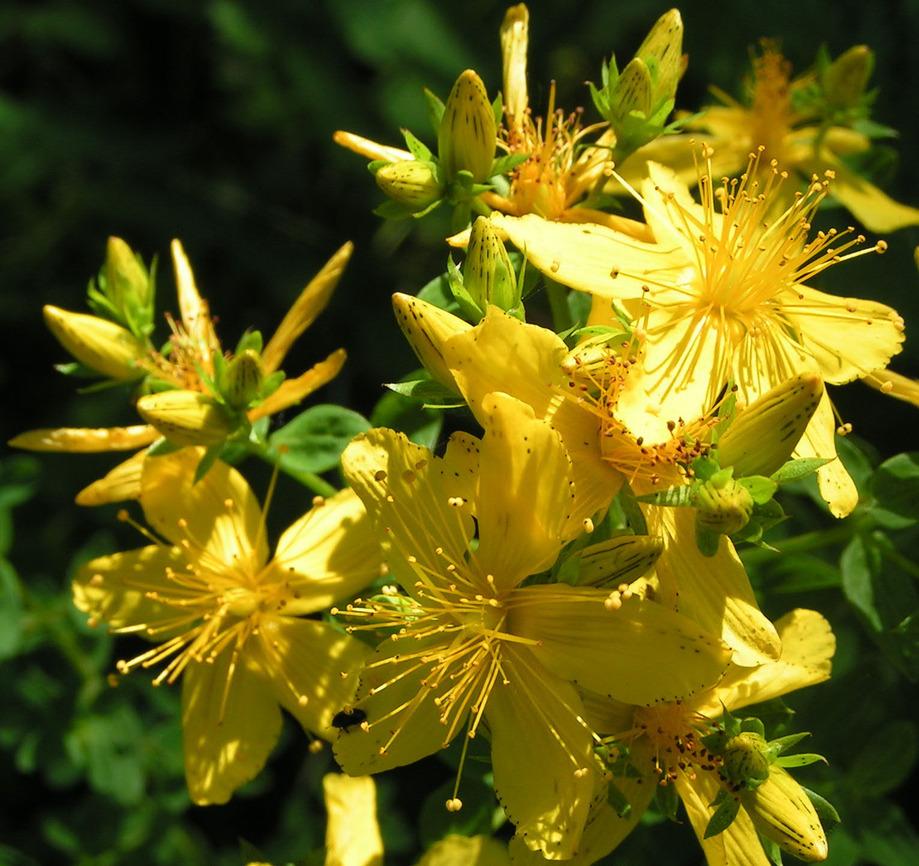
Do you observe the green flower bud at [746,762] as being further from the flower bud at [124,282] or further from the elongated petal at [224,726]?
the flower bud at [124,282]

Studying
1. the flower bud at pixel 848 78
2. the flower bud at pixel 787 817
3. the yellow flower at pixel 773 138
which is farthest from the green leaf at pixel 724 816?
the flower bud at pixel 848 78

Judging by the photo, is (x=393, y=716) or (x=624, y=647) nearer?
(x=624, y=647)

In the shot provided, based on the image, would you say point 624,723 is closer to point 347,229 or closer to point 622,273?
point 622,273

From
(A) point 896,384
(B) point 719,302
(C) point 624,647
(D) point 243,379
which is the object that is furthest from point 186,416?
(A) point 896,384

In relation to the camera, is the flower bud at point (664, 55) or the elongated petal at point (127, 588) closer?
the flower bud at point (664, 55)

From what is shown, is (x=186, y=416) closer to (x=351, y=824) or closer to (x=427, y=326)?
(x=427, y=326)
